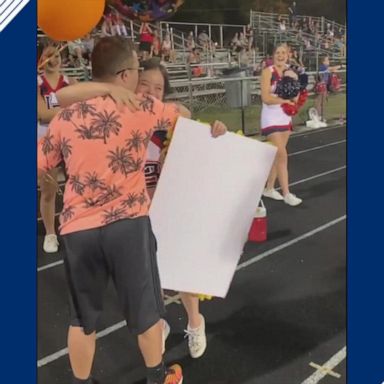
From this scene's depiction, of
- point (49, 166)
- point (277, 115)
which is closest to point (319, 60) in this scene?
point (277, 115)

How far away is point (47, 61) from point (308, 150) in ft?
4.72

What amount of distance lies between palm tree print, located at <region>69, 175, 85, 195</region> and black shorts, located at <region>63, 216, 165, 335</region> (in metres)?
0.12

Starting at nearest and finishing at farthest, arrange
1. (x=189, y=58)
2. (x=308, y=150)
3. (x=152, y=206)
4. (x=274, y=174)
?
(x=152, y=206), (x=189, y=58), (x=274, y=174), (x=308, y=150)

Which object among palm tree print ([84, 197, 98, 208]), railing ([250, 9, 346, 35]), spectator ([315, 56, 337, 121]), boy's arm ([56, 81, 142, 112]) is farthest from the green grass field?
palm tree print ([84, 197, 98, 208])

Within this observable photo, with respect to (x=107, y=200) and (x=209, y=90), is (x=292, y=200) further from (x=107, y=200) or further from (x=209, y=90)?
(x=107, y=200)

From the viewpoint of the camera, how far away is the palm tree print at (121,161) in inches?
56.6

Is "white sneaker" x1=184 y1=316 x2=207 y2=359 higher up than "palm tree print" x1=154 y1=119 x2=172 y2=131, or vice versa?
"palm tree print" x1=154 y1=119 x2=172 y2=131

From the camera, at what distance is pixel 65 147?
142 cm

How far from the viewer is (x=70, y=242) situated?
4.85 ft

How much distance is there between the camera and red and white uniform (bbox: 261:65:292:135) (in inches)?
83.4

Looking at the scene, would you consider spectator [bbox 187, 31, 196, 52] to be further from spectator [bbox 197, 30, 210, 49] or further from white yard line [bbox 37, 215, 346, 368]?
white yard line [bbox 37, 215, 346, 368]

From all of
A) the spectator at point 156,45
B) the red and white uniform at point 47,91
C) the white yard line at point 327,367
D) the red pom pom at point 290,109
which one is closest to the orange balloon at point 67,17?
the red and white uniform at point 47,91

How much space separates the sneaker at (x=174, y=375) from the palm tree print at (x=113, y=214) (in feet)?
2.00

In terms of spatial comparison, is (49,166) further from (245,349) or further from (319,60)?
(319,60)
